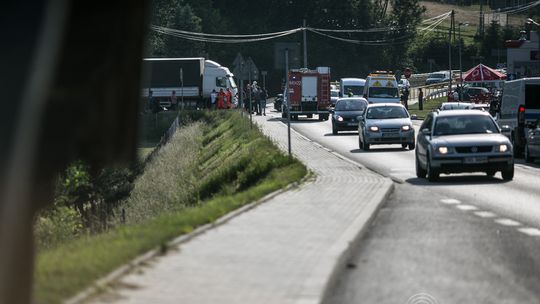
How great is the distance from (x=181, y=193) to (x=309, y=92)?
126 feet

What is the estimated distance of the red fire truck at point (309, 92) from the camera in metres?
71.0

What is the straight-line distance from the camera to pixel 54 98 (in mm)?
7305

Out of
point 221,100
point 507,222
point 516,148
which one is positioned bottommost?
point 516,148

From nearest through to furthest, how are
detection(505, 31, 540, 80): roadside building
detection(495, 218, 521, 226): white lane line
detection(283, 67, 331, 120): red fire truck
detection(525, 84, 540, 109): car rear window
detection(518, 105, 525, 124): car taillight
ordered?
detection(495, 218, 521, 226): white lane line < detection(518, 105, 525, 124): car taillight < detection(525, 84, 540, 109): car rear window < detection(505, 31, 540, 80): roadside building < detection(283, 67, 331, 120): red fire truck

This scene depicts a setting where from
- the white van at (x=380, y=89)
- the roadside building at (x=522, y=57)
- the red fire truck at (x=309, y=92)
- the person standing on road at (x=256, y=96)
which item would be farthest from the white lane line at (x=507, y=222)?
the person standing on road at (x=256, y=96)

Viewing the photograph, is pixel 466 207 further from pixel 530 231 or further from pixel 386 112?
pixel 386 112

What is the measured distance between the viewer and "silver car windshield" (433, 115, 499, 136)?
26812mm

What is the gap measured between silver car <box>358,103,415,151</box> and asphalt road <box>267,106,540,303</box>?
14.9 meters

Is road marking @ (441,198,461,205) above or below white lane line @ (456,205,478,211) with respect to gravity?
below

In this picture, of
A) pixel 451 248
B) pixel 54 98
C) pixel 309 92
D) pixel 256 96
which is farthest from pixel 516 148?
pixel 256 96

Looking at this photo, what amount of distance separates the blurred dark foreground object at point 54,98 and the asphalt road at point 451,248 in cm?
274

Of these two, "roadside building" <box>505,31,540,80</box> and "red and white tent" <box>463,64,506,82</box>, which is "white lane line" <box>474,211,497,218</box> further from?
"roadside building" <box>505,31,540,80</box>

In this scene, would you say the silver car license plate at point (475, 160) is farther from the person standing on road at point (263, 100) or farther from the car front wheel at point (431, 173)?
the person standing on road at point (263, 100)

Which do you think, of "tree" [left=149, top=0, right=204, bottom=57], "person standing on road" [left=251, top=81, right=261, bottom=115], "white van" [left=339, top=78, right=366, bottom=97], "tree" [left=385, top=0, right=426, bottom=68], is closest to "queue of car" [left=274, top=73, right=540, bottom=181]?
"person standing on road" [left=251, top=81, right=261, bottom=115]
